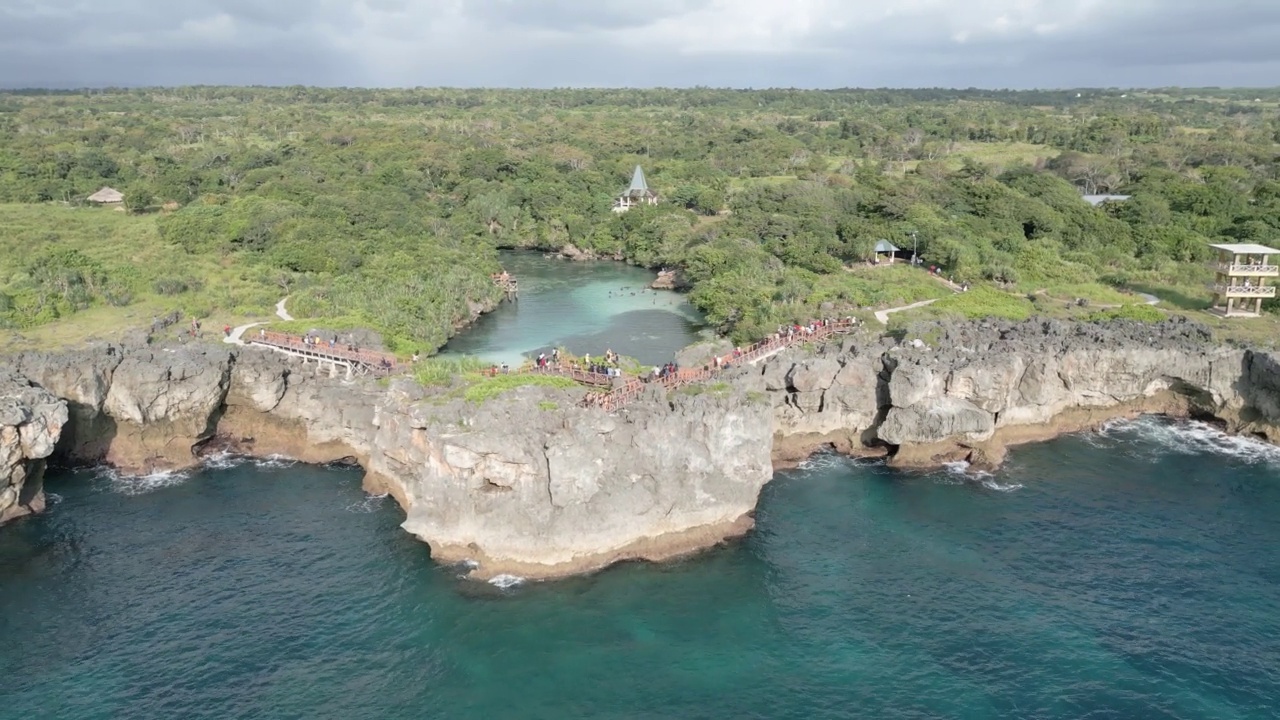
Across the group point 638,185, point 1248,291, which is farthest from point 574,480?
point 638,185

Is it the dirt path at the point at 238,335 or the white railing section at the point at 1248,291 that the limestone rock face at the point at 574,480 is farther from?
the white railing section at the point at 1248,291

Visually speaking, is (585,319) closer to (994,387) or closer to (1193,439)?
(994,387)

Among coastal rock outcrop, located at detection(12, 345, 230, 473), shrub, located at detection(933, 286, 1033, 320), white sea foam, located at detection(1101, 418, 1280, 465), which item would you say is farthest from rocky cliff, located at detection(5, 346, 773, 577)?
shrub, located at detection(933, 286, 1033, 320)

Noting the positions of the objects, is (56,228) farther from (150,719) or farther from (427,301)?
(150,719)

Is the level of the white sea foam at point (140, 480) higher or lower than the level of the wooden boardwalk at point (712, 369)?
lower

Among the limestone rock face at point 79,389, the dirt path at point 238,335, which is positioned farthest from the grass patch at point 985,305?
the limestone rock face at point 79,389

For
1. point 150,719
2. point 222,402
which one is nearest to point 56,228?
point 222,402
